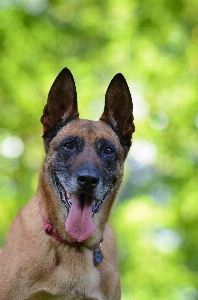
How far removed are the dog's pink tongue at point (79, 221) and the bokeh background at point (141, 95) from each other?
545cm

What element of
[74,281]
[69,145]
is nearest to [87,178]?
[69,145]

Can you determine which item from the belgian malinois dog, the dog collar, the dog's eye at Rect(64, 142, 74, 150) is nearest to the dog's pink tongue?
the belgian malinois dog

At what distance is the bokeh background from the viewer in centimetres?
1031

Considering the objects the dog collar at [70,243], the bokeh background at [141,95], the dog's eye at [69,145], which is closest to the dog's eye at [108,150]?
the dog's eye at [69,145]

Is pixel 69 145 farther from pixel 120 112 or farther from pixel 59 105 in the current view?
pixel 120 112

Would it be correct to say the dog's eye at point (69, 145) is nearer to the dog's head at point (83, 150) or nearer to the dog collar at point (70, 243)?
the dog's head at point (83, 150)

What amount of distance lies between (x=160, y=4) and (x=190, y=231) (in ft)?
13.3

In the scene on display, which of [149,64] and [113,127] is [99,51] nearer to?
[149,64]

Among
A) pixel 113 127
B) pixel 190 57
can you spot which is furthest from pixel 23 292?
pixel 190 57

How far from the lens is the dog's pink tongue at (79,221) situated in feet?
15.3

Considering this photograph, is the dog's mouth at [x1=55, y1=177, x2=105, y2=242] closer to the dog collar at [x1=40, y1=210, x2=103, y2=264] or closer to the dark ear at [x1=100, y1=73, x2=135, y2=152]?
the dog collar at [x1=40, y1=210, x2=103, y2=264]

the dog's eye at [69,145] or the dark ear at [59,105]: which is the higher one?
the dark ear at [59,105]

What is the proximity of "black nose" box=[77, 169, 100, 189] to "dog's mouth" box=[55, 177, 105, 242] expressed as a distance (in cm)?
12

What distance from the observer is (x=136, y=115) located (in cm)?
1052
